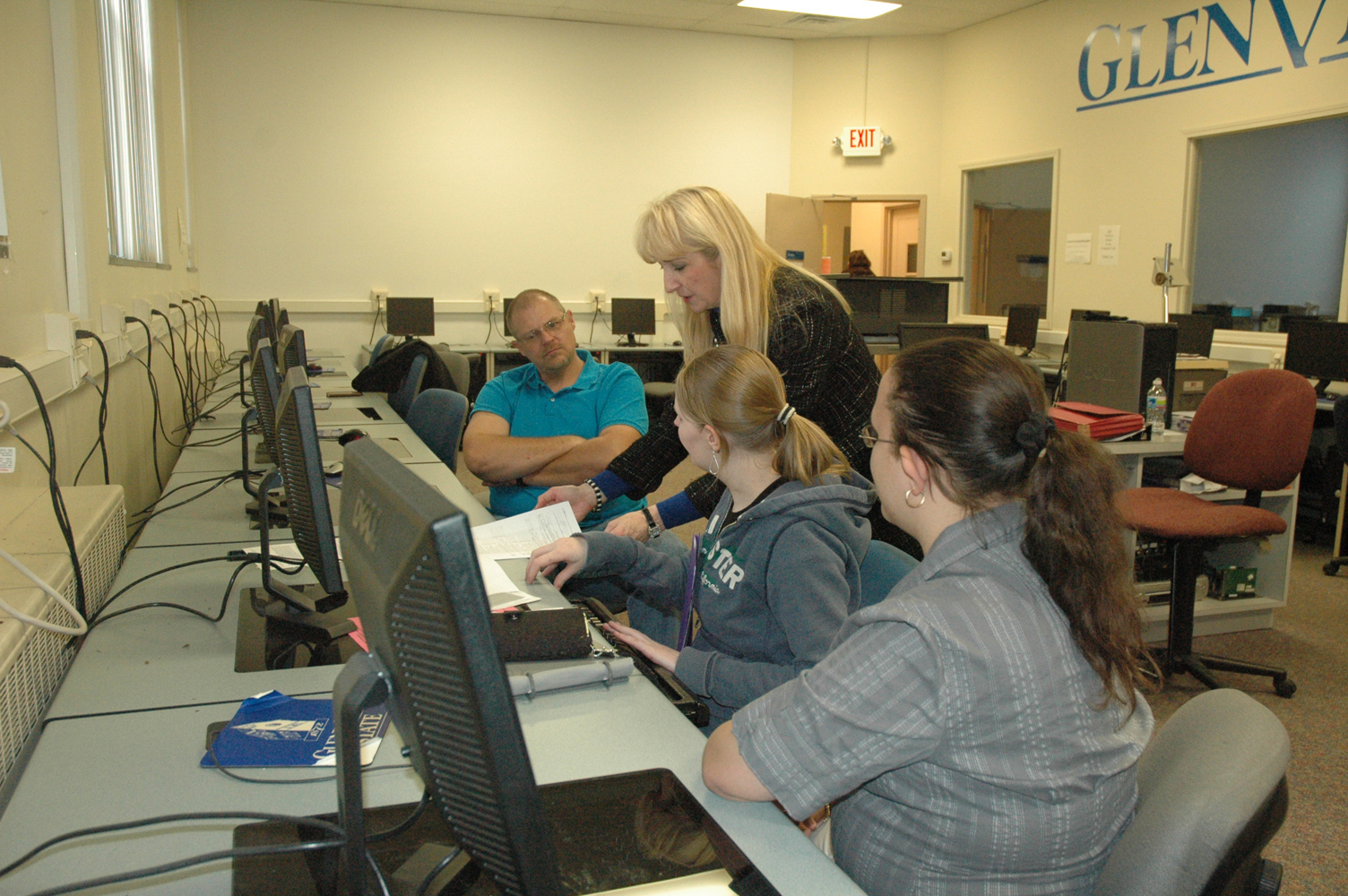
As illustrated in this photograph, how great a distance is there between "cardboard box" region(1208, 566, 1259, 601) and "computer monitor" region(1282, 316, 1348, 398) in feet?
5.37

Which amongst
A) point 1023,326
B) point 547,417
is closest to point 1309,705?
point 547,417

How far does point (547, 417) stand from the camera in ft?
9.06

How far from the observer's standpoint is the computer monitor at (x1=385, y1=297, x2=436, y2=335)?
6.91 meters

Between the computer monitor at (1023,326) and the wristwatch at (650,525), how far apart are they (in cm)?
531

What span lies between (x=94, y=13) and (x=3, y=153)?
1.31 m

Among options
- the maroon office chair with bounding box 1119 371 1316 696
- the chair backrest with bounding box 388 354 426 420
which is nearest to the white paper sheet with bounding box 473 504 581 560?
the maroon office chair with bounding box 1119 371 1316 696

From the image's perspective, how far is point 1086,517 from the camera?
3.08 feet

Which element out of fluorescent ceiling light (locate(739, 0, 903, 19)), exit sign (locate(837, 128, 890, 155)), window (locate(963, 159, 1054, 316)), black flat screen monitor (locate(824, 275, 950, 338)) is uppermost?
fluorescent ceiling light (locate(739, 0, 903, 19))

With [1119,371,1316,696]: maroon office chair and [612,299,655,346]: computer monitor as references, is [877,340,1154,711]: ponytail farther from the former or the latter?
[612,299,655,346]: computer monitor

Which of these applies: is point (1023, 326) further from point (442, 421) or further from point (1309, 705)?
point (442, 421)

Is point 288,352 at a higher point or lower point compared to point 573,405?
higher

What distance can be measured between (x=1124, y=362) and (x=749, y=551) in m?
2.36

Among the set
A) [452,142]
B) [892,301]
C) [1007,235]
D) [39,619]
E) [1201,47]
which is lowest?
[39,619]

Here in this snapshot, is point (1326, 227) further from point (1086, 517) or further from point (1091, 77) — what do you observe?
point (1086, 517)
